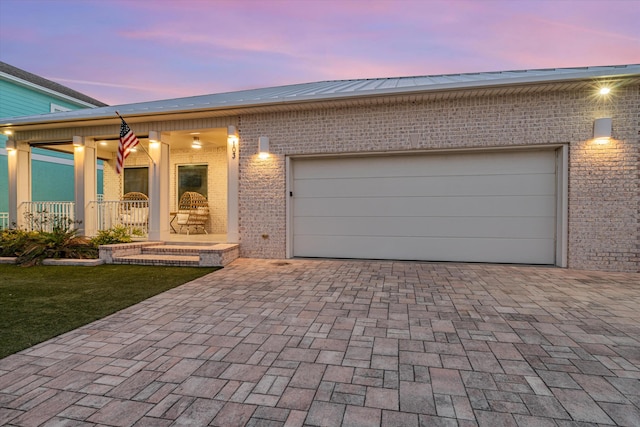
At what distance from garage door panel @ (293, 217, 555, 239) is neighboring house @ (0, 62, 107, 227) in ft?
36.4

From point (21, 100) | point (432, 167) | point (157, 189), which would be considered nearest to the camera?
point (432, 167)

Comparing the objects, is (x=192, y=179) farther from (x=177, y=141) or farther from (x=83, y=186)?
(x=83, y=186)

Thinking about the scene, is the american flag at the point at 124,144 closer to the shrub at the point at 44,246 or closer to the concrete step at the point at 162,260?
the concrete step at the point at 162,260

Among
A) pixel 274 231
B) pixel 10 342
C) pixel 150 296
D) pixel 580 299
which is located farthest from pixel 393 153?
pixel 10 342

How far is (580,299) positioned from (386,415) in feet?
11.4

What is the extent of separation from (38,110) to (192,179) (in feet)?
24.8

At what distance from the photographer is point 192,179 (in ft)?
33.1

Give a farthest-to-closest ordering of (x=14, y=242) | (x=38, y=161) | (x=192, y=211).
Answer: (x=38, y=161) < (x=192, y=211) < (x=14, y=242)

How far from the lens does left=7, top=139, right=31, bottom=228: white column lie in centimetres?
841

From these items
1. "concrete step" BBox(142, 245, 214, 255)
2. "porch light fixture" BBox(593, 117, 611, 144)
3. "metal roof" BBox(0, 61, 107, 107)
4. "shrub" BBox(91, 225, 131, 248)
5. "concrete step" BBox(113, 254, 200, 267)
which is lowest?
"concrete step" BBox(113, 254, 200, 267)

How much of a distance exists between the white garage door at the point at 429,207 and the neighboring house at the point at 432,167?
2 centimetres

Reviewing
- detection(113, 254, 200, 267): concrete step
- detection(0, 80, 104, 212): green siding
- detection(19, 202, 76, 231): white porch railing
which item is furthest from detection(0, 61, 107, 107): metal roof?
detection(113, 254, 200, 267): concrete step

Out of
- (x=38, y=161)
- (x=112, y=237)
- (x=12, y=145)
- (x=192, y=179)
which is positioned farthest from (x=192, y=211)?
(x=38, y=161)

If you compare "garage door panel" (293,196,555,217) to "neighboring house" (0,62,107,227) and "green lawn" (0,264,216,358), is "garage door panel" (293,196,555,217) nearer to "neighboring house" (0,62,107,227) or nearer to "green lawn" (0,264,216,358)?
"green lawn" (0,264,216,358)
